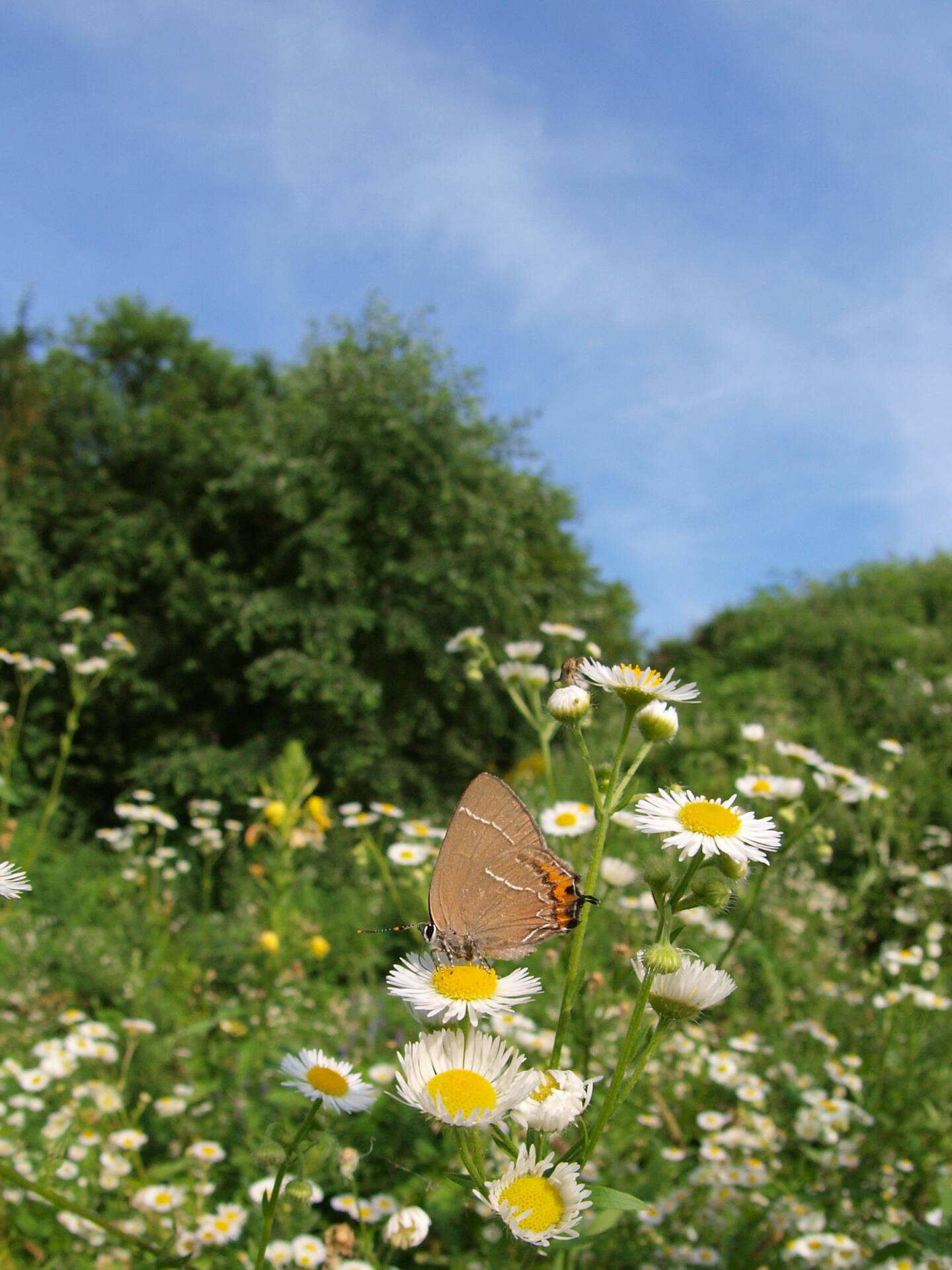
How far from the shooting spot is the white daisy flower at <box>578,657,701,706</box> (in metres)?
0.93

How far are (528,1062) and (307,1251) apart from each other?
583 millimetres

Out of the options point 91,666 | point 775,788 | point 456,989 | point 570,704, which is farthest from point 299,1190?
point 91,666

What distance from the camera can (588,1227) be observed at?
1.03 meters

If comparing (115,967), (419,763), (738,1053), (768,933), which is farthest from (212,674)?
(738,1053)

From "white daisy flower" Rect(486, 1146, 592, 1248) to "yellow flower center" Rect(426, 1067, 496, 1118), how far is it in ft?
0.20

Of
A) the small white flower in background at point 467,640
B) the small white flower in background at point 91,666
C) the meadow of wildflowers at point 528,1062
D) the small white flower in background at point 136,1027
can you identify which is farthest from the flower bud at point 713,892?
the small white flower in background at point 91,666

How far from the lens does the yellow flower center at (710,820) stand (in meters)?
0.81

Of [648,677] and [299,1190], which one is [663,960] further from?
[299,1190]

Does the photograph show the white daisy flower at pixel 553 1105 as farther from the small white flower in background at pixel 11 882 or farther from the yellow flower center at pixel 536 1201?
the small white flower in background at pixel 11 882

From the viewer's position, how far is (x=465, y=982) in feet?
2.69

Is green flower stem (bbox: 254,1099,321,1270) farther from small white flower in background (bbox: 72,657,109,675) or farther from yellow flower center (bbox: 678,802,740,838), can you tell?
small white flower in background (bbox: 72,657,109,675)

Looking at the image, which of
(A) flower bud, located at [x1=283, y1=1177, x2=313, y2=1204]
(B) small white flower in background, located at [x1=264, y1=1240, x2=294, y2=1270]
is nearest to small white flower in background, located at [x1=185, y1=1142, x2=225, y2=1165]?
(B) small white flower in background, located at [x1=264, y1=1240, x2=294, y2=1270]

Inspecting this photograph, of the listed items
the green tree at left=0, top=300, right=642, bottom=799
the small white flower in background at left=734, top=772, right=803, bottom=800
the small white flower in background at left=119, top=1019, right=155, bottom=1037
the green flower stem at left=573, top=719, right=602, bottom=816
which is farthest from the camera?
the green tree at left=0, top=300, right=642, bottom=799

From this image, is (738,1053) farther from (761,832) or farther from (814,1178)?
(761,832)
